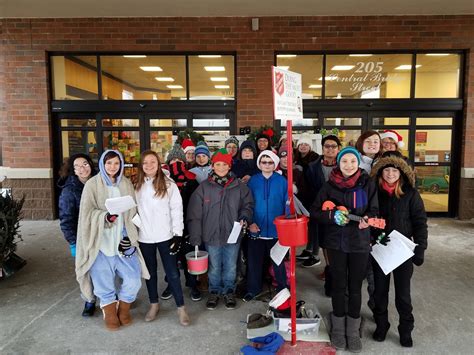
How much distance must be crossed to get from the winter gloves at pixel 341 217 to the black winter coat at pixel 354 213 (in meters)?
0.03

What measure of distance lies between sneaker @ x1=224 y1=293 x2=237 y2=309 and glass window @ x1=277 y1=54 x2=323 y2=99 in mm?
5087

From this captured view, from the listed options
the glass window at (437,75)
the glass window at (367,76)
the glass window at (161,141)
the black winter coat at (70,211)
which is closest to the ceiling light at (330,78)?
the glass window at (367,76)

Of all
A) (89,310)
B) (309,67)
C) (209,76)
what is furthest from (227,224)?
(309,67)

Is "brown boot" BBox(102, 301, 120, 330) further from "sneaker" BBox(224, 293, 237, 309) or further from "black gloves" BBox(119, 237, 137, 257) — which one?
"sneaker" BBox(224, 293, 237, 309)

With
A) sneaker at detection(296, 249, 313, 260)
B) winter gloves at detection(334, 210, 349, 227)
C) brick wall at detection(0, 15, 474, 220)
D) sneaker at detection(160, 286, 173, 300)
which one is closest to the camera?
winter gloves at detection(334, 210, 349, 227)

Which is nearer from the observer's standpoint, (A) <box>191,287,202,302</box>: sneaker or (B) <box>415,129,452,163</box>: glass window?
(A) <box>191,287,202,302</box>: sneaker

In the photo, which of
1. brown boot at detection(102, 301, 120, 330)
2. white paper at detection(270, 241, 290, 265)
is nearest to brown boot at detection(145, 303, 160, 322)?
brown boot at detection(102, 301, 120, 330)

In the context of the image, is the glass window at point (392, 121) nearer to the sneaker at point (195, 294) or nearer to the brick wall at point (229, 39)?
the brick wall at point (229, 39)

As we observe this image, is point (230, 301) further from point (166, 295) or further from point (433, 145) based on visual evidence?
point (433, 145)

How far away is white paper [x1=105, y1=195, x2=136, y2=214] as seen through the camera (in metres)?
3.03

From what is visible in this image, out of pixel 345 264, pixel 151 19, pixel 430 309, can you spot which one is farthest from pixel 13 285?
pixel 151 19

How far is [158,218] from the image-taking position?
3.38 meters

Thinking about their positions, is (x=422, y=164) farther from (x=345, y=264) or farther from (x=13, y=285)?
(x=13, y=285)

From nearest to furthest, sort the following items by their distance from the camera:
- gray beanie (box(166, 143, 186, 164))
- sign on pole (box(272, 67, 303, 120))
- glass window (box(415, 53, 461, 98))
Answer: sign on pole (box(272, 67, 303, 120)) < gray beanie (box(166, 143, 186, 164)) < glass window (box(415, 53, 461, 98))
